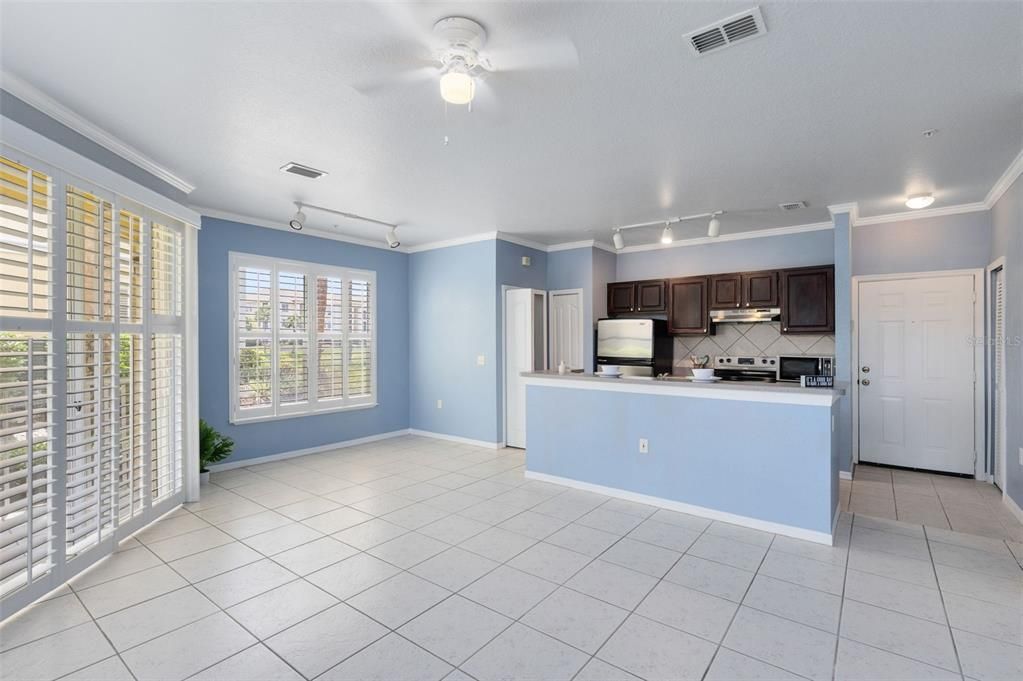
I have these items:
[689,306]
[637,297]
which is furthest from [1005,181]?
[637,297]

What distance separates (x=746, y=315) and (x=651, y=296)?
118 cm

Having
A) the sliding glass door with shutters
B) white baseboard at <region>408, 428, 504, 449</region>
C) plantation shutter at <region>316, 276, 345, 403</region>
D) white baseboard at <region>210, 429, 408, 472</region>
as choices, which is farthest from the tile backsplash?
the sliding glass door with shutters

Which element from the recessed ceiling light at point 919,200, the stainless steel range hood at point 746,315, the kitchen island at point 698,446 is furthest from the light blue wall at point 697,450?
the recessed ceiling light at point 919,200

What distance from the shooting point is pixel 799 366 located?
540cm

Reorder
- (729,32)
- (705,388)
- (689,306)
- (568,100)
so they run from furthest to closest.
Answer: (689,306) < (705,388) < (568,100) < (729,32)

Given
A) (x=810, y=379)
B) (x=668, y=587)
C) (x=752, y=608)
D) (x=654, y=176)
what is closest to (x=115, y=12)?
(x=654, y=176)

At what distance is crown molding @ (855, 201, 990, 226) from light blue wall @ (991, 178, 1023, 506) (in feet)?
1.65

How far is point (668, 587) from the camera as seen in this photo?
104 inches

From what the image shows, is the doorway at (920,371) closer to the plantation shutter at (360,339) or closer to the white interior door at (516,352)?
the white interior door at (516,352)

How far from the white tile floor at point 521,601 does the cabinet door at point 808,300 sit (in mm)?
2164

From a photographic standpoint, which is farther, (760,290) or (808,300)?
(760,290)

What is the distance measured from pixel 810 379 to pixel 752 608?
1753mm

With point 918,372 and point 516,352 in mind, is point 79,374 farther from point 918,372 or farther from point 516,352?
point 918,372

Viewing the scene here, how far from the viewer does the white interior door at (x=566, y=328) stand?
21.4 ft
